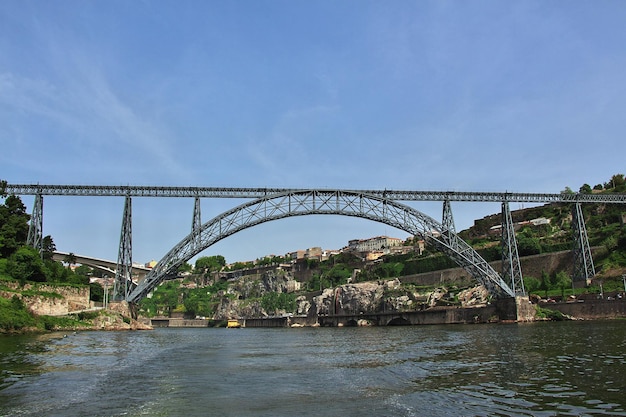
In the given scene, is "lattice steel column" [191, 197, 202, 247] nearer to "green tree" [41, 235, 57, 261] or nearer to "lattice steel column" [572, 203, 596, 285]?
"green tree" [41, 235, 57, 261]

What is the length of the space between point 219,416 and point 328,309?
8705 cm

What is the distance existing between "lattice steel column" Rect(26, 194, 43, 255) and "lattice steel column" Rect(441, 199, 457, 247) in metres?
37.2

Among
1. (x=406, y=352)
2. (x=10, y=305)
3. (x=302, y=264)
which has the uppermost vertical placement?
(x=302, y=264)

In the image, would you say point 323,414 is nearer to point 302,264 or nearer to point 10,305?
point 10,305

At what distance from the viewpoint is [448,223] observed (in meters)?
52.3

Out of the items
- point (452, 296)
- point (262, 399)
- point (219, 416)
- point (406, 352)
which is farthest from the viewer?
point (452, 296)

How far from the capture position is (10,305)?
3319 centimetres

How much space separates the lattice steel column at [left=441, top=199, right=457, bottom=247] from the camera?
52.0 m

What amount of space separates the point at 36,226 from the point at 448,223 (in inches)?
1506

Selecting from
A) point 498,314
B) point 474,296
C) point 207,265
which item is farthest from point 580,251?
point 207,265

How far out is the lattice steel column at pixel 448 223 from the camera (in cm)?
5200

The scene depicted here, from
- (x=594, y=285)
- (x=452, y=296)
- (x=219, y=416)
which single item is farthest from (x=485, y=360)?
(x=452, y=296)

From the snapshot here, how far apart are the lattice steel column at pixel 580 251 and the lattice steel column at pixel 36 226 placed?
2026 inches

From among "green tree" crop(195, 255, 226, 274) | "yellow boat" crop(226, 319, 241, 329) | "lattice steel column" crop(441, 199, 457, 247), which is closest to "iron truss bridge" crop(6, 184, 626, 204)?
"lattice steel column" crop(441, 199, 457, 247)
